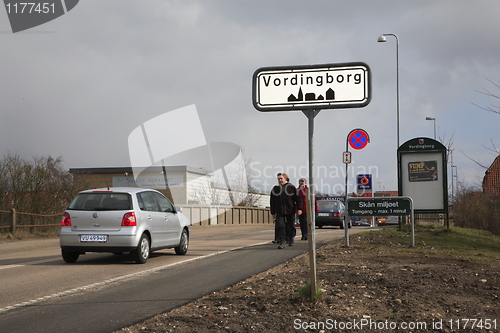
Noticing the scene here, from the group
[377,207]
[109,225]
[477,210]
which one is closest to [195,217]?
[477,210]

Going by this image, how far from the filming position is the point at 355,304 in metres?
5.79

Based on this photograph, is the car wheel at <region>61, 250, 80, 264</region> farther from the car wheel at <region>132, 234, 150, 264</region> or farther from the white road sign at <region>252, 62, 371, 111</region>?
the white road sign at <region>252, 62, 371, 111</region>

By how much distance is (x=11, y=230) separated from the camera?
21.0 metres

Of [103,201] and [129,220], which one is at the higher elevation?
[103,201]

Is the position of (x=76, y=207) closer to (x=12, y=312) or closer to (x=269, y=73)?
(x=12, y=312)

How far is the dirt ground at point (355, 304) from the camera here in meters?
5.08

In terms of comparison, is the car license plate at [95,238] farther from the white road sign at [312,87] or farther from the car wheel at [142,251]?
the white road sign at [312,87]

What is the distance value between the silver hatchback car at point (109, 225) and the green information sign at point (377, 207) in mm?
4994

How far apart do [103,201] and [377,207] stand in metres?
6.61

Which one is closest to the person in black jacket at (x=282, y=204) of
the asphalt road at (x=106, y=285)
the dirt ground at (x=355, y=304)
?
the asphalt road at (x=106, y=285)

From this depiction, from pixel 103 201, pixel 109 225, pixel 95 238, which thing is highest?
pixel 103 201

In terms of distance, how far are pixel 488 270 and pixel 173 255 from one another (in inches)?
284

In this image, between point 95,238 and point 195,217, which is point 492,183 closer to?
point 95,238

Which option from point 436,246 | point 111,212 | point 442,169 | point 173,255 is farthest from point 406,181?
point 111,212
